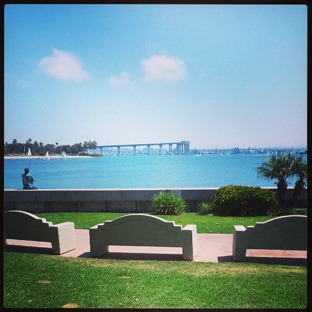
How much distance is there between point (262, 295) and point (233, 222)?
17.1 feet

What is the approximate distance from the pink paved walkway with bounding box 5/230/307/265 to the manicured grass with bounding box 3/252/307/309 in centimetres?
41

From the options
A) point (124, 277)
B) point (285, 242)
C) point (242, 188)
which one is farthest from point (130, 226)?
point (242, 188)

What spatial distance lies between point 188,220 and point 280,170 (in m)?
3.98

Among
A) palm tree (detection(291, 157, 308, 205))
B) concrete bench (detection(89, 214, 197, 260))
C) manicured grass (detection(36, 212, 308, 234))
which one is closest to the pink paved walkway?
concrete bench (detection(89, 214, 197, 260))

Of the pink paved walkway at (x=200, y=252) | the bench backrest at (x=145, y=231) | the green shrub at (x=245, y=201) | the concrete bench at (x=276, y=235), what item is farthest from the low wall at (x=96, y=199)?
the concrete bench at (x=276, y=235)

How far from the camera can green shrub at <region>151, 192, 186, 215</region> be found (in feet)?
38.4

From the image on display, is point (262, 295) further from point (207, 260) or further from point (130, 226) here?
point (130, 226)

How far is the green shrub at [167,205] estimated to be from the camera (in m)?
11.7

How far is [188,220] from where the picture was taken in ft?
34.4

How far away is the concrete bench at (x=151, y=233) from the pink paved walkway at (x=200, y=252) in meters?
0.36

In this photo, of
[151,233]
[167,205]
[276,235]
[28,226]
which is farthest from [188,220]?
[28,226]

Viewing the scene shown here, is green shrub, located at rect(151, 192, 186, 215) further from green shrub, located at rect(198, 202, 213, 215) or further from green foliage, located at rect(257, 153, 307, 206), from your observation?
green foliage, located at rect(257, 153, 307, 206)

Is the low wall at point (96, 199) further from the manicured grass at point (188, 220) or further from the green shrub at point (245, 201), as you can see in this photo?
the green shrub at point (245, 201)

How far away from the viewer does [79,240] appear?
8609mm
